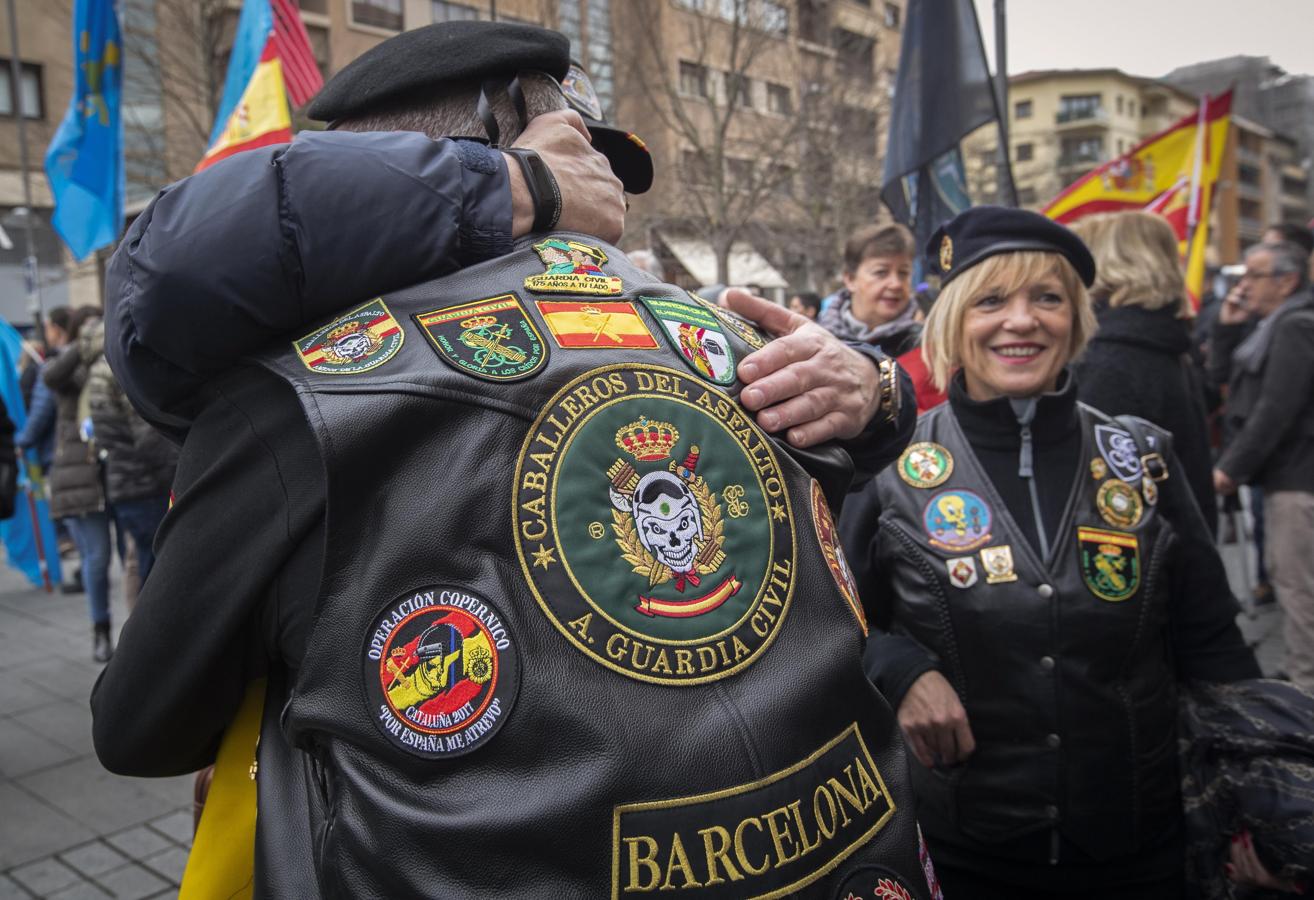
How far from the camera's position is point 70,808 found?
165 inches

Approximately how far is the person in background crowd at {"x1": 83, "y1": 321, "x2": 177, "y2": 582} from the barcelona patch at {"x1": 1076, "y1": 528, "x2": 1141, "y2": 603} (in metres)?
5.32

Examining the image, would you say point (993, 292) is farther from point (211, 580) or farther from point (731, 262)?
point (731, 262)

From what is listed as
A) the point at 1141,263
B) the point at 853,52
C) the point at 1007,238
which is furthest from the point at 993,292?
the point at 853,52

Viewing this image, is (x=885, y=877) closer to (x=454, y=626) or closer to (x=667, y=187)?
(x=454, y=626)

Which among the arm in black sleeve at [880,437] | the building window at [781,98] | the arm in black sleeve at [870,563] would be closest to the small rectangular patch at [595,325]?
the arm in black sleeve at [880,437]

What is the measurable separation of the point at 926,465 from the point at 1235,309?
17.3 feet

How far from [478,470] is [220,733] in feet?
1.99

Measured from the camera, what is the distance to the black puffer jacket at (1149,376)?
159 inches

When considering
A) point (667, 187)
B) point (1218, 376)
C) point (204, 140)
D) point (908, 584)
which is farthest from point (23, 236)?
point (908, 584)

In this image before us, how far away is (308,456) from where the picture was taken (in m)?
1.14

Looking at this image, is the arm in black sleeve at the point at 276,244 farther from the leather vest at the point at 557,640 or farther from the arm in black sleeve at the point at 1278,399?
the arm in black sleeve at the point at 1278,399

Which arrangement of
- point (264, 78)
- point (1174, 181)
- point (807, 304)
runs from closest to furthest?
point (264, 78)
point (1174, 181)
point (807, 304)

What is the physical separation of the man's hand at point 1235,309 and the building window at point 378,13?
2391 cm

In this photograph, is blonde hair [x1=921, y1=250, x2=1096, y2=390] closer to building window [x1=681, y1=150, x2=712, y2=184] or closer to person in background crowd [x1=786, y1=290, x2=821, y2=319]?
person in background crowd [x1=786, y1=290, x2=821, y2=319]
